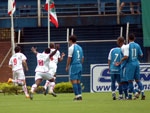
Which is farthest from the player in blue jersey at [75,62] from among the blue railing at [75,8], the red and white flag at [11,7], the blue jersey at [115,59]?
the blue railing at [75,8]

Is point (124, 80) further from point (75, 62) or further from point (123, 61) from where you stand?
point (75, 62)

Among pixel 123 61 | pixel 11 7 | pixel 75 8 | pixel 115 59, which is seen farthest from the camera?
pixel 75 8

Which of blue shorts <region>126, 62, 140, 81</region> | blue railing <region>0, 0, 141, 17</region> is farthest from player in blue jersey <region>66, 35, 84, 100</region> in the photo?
blue railing <region>0, 0, 141, 17</region>

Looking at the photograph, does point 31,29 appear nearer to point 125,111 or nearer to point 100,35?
A: point 100,35

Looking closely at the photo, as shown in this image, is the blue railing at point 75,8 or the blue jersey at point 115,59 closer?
the blue jersey at point 115,59

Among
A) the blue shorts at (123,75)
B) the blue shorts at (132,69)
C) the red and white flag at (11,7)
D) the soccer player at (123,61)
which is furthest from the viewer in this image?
the red and white flag at (11,7)

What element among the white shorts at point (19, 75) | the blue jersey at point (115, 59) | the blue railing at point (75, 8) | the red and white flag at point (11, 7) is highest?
the blue railing at point (75, 8)

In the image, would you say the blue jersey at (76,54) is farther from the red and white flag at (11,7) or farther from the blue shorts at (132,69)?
the red and white flag at (11,7)

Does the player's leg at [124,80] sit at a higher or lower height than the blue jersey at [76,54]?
lower

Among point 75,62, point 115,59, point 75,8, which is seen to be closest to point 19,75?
point 115,59

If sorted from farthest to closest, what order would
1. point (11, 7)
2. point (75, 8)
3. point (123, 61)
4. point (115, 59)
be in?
point (75, 8)
point (11, 7)
point (115, 59)
point (123, 61)

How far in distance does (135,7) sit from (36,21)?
6766mm

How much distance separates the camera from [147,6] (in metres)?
32.8

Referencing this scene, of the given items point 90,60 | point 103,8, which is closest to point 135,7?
point 103,8
